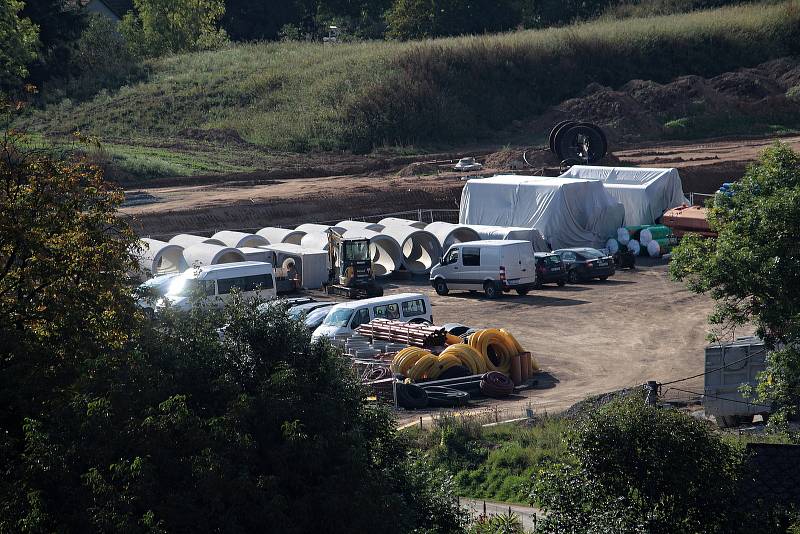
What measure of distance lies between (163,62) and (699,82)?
38.5 meters

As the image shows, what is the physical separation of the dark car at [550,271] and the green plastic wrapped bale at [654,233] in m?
5.72

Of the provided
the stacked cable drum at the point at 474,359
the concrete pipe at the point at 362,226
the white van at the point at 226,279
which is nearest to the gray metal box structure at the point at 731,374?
the stacked cable drum at the point at 474,359

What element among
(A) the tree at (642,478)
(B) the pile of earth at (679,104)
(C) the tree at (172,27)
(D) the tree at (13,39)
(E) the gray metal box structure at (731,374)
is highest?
(C) the tree at (172,27)

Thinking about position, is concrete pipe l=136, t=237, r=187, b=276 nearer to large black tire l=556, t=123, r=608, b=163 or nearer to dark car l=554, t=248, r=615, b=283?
dark car l=554, t=248, r=615, b=283

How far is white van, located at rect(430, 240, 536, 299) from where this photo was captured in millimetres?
33312

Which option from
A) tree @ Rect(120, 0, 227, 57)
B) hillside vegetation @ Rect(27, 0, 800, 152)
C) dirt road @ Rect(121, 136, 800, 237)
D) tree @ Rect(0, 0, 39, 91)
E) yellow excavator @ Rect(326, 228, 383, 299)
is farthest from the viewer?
tree @ Rect(120, 0, 227, 57)

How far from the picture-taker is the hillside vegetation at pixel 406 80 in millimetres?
67562

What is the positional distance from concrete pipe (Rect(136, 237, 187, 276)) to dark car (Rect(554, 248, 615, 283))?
1214 cm

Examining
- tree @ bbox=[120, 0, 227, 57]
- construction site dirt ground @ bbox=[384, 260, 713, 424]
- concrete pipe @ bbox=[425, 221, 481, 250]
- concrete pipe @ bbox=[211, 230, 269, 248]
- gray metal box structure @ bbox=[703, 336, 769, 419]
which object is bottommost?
construction site dirt ground @ bbox=[384, 260, 713, 424]

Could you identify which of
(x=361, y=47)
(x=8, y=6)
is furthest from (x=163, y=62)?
(x=8, y=6)

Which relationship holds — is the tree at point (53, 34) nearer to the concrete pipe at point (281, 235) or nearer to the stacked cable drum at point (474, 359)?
the concrete pipe at point (281, 235)

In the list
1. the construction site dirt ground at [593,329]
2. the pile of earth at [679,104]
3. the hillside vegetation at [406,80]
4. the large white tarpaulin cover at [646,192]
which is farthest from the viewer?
the hillside vegetation at [406,80]

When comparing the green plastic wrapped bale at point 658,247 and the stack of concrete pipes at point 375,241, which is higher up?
the stack of concrete pipes at point 375,241

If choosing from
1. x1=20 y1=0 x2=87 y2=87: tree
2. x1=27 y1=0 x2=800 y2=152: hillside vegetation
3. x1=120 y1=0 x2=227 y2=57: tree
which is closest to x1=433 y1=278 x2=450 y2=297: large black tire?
x1=27 y1=0 x2=800 y2=152: hillside vegetation
